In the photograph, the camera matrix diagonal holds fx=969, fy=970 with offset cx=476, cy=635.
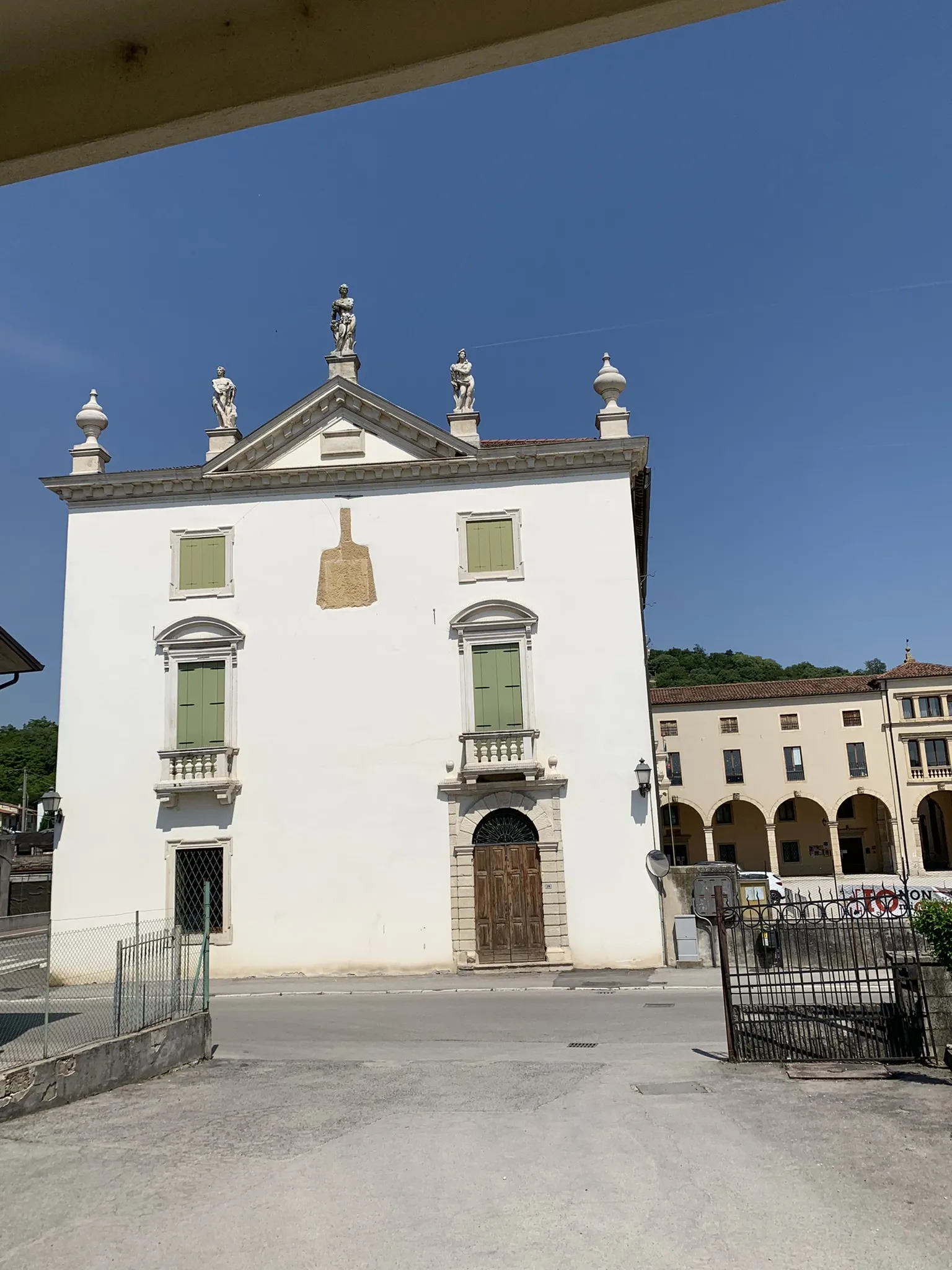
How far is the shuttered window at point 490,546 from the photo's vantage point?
22562 mm

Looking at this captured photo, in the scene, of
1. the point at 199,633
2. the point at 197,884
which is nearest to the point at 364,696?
the point at 199,633

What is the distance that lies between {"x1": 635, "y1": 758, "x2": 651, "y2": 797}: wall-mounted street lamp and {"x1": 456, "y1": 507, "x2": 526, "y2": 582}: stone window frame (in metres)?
5.08

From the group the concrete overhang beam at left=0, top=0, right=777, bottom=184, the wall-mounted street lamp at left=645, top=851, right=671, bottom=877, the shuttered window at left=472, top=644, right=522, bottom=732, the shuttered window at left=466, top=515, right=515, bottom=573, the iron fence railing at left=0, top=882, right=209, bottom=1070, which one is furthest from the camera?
the shuttered window at left=466, top=515, right=515, bottom=573

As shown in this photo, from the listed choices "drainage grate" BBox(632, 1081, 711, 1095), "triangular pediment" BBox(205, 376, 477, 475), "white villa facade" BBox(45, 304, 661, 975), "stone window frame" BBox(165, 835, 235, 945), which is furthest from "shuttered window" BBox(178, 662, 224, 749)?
"drainage grate" BBox(632, 1081, 711, 1095)

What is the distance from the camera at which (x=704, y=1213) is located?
6461mm

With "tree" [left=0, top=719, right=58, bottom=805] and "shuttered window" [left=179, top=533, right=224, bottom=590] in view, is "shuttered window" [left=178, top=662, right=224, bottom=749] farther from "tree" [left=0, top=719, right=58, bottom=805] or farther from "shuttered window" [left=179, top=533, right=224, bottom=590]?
"tree" [left=0, top=719, right=58, bottom=805]

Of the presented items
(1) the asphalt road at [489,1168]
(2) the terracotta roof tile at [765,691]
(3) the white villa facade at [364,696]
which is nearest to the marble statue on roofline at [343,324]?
(3) the white villa facade at [364,696]

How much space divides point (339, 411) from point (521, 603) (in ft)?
21.3

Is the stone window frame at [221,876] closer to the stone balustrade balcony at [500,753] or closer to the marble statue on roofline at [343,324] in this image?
the stone balustrade balcony at [500,753]

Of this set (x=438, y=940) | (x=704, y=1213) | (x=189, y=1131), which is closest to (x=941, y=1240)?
(x=704, y=1213)

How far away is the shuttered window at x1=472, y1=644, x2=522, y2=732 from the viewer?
21.7m

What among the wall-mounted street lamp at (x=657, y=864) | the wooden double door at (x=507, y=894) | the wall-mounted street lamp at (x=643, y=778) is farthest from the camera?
the wooden double door at (x=507, y=894)

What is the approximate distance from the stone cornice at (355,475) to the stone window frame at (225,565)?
84cm

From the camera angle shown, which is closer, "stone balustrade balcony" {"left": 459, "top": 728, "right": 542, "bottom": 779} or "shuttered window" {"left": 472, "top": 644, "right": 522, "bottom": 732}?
"stone balustrade balcony" {"left": 459, "top": 728, "right": 542, "bottom": 779}
